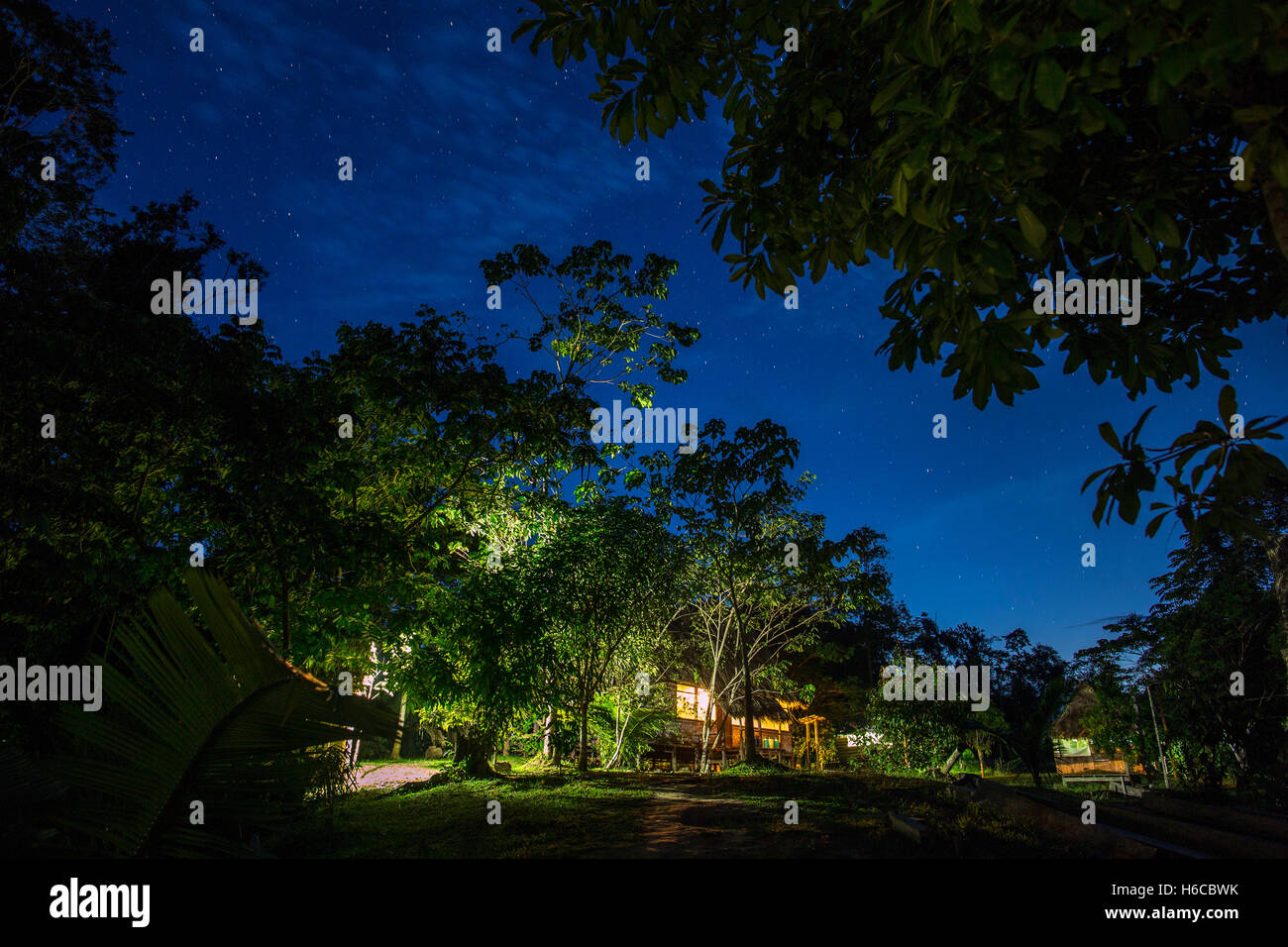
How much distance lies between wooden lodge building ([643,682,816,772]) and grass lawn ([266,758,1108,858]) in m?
10.5

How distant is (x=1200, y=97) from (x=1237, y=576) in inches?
658

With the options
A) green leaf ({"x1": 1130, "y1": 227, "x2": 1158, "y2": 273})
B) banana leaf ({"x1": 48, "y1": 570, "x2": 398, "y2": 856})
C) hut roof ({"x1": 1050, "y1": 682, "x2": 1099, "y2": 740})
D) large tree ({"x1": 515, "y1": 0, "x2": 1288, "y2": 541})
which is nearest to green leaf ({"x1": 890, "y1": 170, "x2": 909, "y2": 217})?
large tree ({"x1": 515, "y1": 0, "x2": 1288, "y2": 541})

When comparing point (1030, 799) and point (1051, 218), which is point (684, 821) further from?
point (1051, 218)

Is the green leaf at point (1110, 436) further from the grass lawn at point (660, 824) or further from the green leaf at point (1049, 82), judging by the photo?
the grass lawn at point (660, 824)

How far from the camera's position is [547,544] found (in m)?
10.3

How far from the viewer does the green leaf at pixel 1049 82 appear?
1.74 m

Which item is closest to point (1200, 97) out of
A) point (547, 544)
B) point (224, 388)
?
point (224, 388)

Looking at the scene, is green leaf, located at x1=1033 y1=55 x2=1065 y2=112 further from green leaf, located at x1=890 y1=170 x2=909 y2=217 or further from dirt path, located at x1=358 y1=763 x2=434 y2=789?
dirt path, located at x1=358 y1=763 x2=434 y2=789

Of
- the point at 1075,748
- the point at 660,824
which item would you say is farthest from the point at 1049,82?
the point at 1075,748

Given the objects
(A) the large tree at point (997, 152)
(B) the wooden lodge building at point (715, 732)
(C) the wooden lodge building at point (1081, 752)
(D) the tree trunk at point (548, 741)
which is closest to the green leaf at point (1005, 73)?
(A) the large tree at point (997, 152)

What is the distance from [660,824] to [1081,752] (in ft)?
120

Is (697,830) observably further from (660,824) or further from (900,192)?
(900,192)

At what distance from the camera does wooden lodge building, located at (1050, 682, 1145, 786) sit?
20448 millimetres
